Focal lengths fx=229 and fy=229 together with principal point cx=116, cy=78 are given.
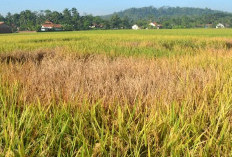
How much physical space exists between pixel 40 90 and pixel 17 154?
108 centimetres

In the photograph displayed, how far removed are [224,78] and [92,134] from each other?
5.46ft

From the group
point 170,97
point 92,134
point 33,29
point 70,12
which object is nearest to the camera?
point 92,134

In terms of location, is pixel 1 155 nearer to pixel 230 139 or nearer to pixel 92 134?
pixel 92 134

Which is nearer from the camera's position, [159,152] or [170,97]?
[159,152]

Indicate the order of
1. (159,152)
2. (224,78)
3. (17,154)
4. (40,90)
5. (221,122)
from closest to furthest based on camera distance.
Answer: (17,154), (159,152), (221,122), (40,90), (224,78)

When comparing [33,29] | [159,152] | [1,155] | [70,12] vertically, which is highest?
[70,12]

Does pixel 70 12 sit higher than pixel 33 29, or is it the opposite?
pixel 70 12

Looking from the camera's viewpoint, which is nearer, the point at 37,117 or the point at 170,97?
the point at 37,117

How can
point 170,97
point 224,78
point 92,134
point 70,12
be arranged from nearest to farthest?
point 92,134 < point 170,97 < point 224,78 < point 70,12

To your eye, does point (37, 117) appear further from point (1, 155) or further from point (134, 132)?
point (134, 132)

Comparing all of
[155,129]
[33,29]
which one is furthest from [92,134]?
[33,29]

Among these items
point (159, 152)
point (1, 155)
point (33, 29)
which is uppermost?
point (33, 29)

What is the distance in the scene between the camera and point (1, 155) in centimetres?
94

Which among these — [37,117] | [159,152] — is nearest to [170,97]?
[159,152]
